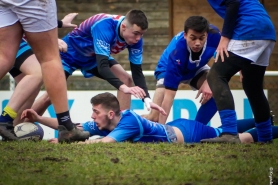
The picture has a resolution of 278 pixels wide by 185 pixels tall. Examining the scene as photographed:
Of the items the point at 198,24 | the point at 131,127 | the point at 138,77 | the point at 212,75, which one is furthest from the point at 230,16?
the point at 138,77

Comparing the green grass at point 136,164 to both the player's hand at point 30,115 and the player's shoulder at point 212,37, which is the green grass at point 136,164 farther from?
the player's shoulder at point 212,37

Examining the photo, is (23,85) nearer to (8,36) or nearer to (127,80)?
(8,36)

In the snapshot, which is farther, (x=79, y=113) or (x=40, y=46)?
Result: (x=79, y=113)

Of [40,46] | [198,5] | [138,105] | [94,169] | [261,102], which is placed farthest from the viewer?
[198,5]

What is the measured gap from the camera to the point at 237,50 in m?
5.82

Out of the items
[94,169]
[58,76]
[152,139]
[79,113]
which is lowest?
[79,113]

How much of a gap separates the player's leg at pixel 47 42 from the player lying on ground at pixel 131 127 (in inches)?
25.9

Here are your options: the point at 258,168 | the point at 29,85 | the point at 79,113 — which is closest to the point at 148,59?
the point at 79,113

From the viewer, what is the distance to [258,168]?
178 inches

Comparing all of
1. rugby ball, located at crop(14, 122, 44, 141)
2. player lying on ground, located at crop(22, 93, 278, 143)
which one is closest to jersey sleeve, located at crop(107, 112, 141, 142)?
Answer: player lying on ground, located at crop(22, 93, 278, 143)

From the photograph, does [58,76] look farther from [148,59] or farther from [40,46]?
[148,59]

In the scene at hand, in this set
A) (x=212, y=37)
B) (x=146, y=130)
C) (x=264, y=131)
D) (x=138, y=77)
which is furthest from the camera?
(x=212, y=37)

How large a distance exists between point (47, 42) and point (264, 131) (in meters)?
2.20

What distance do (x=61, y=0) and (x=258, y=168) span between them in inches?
343
